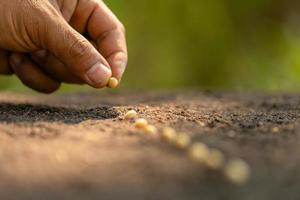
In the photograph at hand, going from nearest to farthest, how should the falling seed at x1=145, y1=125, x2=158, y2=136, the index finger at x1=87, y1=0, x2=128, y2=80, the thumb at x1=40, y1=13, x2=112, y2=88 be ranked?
1. the falling seed at x1=145, y1=125, x2=158, y2=136
2. the thumb at x1=40, y1=13, x2=112, y2=88
3. the index finger at x1=87, y1=0, x2=128, y2=80

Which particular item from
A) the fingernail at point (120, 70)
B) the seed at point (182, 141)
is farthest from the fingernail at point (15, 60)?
the seed at point (182, 141)

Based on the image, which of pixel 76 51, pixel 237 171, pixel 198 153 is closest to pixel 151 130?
pixel 198 153

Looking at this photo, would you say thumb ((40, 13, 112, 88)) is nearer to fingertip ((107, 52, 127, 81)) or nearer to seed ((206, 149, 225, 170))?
fingertip ((107, 52, 127, 81))

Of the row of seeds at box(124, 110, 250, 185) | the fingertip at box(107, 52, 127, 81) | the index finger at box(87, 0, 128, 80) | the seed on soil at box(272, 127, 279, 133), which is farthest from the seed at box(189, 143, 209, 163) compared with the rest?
the index finger at box(87, 0, 128, 80)

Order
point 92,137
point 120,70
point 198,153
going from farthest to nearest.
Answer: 1. point 120,70
2. point 92,137
3. point 198,153

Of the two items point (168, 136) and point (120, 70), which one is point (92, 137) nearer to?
point (168, 136)

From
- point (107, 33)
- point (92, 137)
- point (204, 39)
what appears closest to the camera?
point (92, 137)
